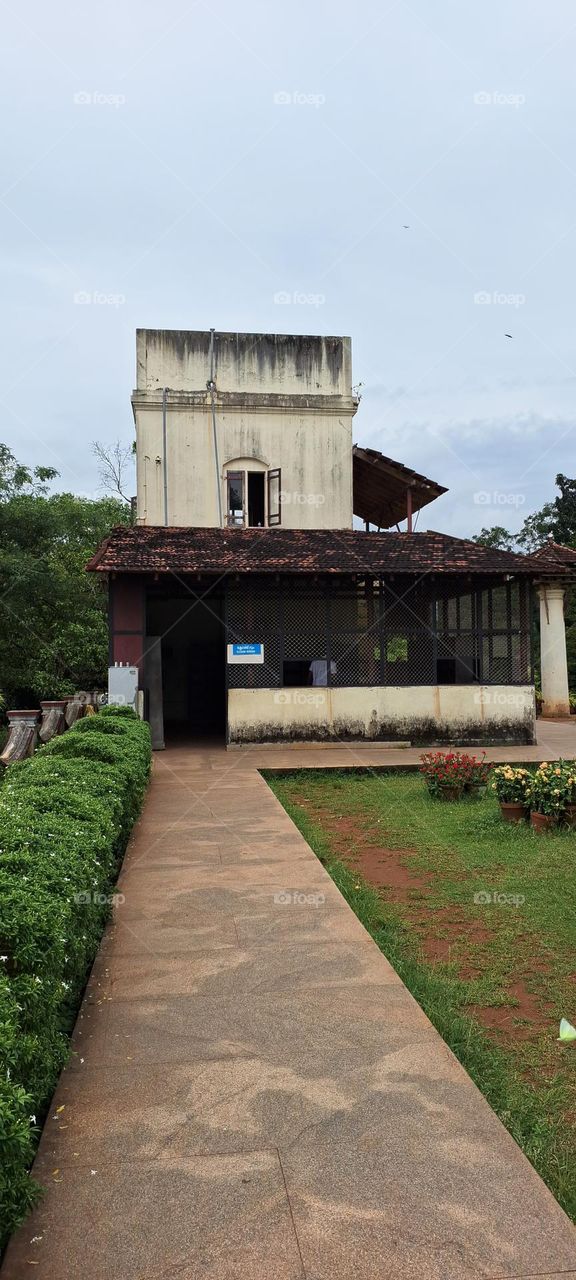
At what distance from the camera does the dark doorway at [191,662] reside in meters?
19.0

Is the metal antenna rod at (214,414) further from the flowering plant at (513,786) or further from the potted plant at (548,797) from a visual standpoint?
the potted plant at (548,797)

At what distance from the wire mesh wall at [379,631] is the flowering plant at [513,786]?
256 inches

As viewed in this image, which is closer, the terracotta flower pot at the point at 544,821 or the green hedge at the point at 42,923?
the green hedge at the point at 42,923

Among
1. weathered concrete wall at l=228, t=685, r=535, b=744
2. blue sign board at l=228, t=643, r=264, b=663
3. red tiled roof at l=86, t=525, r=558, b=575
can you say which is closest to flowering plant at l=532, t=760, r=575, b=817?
weathered concrete wall at l=228, t=685, r=535, b=744

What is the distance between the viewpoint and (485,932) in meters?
5.13

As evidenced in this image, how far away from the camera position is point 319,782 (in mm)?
11664

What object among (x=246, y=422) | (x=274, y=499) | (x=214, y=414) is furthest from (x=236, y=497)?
(x=214, y=414)

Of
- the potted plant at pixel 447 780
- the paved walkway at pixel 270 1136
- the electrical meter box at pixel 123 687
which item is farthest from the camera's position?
the electrical meter box at pixel 123 687

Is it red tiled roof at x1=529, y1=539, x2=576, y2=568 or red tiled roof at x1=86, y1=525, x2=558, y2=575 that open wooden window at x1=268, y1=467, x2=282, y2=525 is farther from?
red tiled roof at x1=529, y1=539, x2=576, y2=568

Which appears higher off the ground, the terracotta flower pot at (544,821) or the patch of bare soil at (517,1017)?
the terracotta flower pot at (544,821)

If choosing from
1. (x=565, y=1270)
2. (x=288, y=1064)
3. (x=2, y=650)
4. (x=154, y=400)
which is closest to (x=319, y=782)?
(x=288, y=1064)

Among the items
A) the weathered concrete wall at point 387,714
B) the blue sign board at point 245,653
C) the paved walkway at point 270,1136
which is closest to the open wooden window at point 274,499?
the blue sign board at point 245,653

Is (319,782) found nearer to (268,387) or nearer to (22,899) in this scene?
(22,899)

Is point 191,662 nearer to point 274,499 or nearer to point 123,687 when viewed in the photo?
point 274,499
